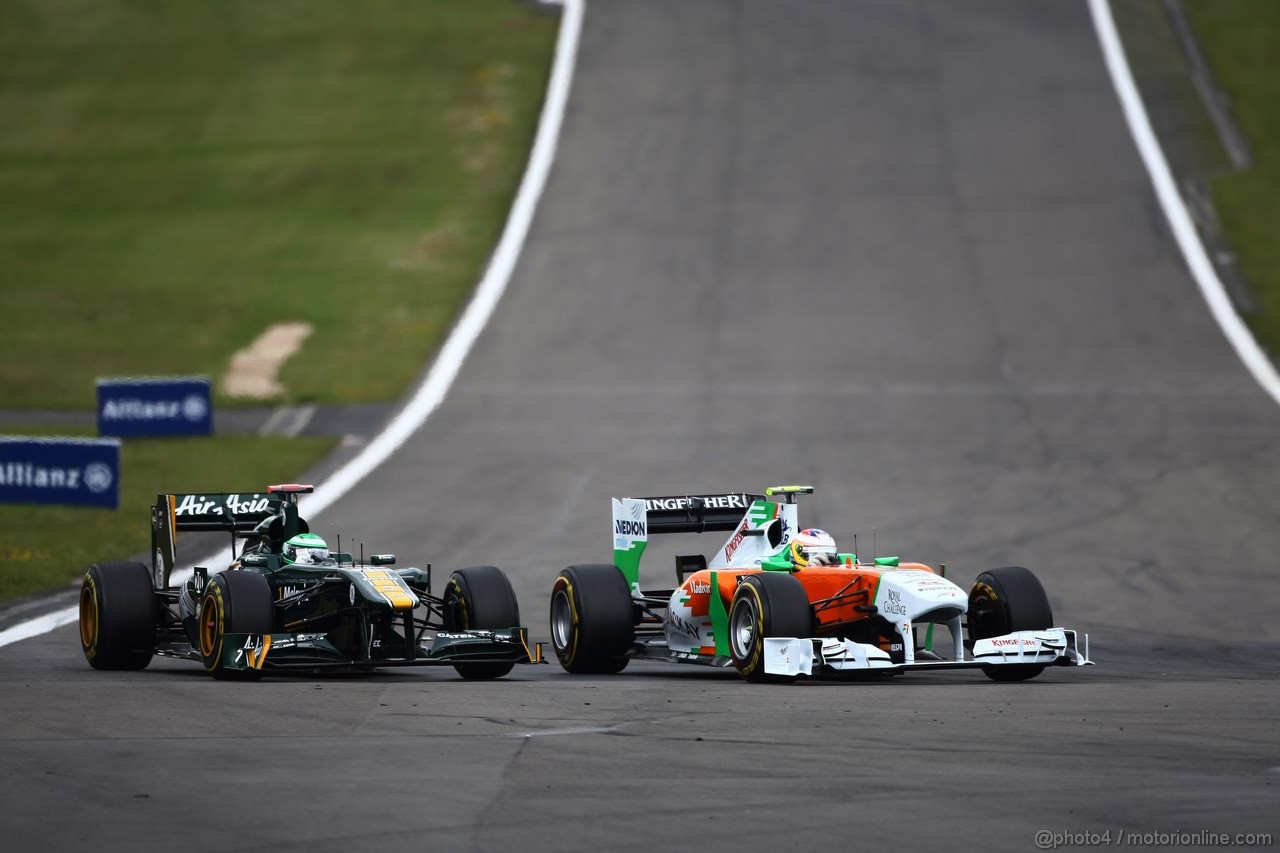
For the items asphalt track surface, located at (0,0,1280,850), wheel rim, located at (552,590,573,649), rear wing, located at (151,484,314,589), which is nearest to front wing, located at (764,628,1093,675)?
asphalt track surface, located at (0,0,1280,850)

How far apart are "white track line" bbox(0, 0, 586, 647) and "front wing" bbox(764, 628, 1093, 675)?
8.92 meters

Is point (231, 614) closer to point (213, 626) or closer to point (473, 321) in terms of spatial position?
point (213, 626)

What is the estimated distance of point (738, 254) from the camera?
46.4m

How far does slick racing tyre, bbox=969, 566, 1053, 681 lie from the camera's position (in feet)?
57.5

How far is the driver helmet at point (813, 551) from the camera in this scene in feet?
60.4

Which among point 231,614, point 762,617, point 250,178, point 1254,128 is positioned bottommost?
point 762,617

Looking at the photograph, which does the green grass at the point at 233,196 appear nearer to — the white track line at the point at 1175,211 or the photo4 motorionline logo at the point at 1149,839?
the white track line at the point at 1175,211

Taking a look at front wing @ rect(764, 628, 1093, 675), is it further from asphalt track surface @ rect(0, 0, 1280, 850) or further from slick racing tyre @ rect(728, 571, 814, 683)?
asphalt track surface @ rect(0, 0, 1280, 850)

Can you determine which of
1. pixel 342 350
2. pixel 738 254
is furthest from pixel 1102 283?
pixel 342 350

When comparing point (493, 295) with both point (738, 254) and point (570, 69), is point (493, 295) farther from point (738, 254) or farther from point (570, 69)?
point (570, 69)

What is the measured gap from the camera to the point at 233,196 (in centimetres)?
5481

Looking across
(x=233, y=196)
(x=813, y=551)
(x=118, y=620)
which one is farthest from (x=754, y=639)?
(x=233, y=196)

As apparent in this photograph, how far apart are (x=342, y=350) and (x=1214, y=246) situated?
→ 21536mm

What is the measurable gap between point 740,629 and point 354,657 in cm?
369
